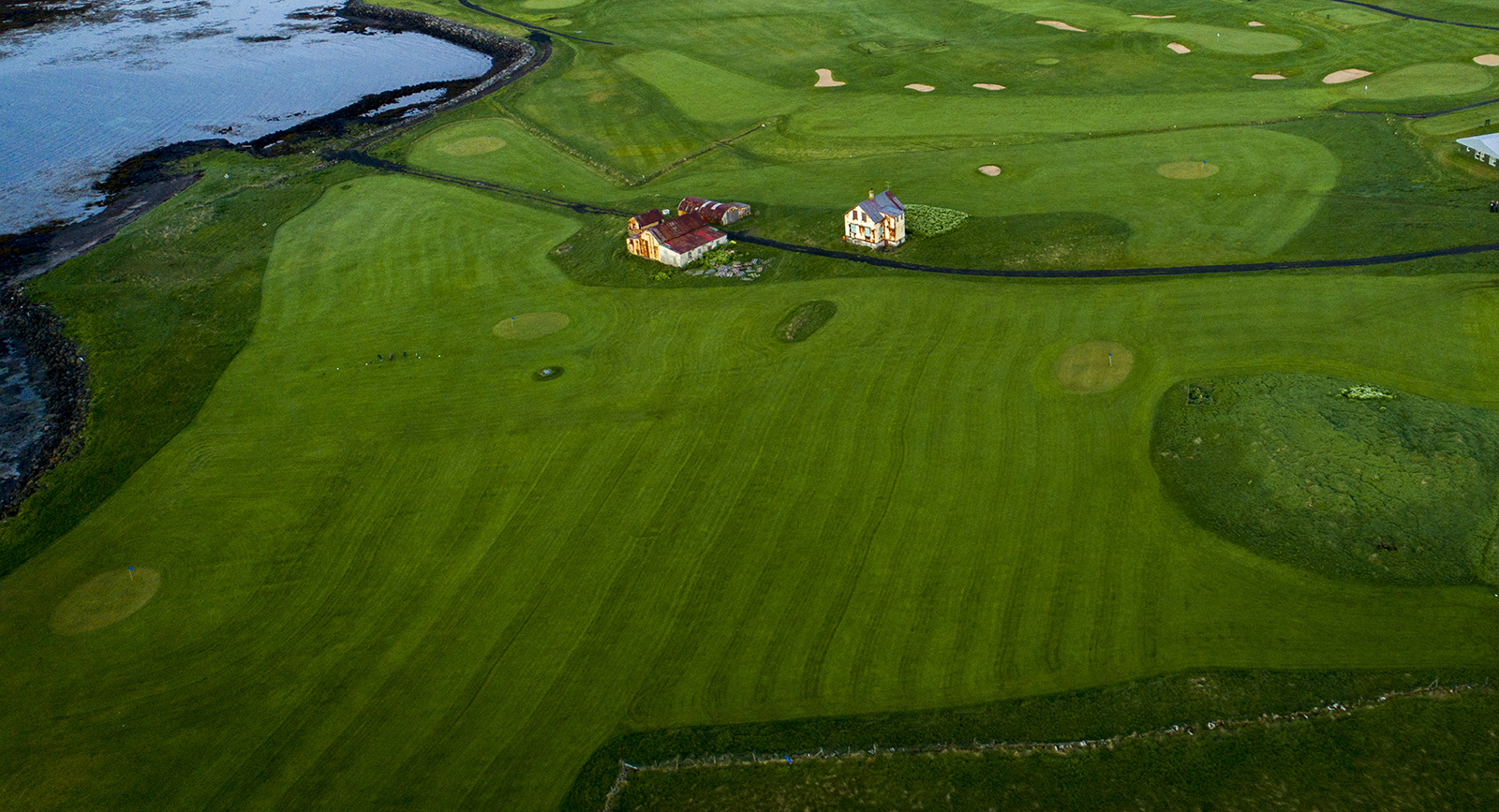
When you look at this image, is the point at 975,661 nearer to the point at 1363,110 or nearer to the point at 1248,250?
the point at 1248,250

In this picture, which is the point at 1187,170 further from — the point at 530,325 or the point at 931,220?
the point at 530,325

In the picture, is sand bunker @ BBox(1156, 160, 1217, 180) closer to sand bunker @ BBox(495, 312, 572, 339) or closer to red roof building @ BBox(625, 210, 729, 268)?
red roof building @ BBox(625, 210, 729, 268)

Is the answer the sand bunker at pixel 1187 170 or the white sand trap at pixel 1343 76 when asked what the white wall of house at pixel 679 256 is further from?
the white sand trap at pixel 1343 76

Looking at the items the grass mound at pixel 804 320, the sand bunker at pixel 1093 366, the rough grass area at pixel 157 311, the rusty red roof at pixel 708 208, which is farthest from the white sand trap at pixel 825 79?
the sand bunker at pixel 1093 366

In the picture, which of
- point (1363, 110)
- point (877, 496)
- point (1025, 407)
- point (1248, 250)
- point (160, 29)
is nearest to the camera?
point (877, 496)

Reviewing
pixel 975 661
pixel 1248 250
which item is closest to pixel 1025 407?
pixel 975 661

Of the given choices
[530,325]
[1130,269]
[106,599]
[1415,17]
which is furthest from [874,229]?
[1415,17]

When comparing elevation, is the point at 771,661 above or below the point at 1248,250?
below
